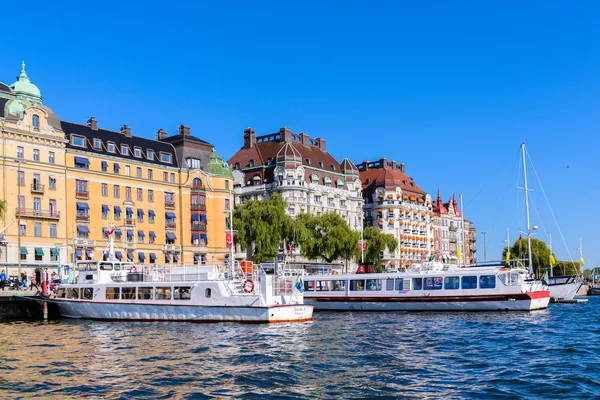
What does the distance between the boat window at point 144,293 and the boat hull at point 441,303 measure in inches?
752

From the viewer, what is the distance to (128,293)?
53.6 metres

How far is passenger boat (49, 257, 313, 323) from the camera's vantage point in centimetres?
4881

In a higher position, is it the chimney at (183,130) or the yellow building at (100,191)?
the chimney at (183,130)

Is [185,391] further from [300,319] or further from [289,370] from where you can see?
[300,319]

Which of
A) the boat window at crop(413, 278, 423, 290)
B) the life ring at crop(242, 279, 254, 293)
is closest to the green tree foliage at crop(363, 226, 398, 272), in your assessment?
the boat window at crop(413, 278, 423, 290)

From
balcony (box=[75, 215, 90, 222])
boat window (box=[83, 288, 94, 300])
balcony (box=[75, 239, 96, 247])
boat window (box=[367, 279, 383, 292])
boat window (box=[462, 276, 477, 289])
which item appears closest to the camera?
boat window (box=[83, 288, 94, 300])

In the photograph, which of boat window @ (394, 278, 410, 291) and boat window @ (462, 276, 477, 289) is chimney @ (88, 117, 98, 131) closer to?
boat window @ (394, 278, 410, 291)

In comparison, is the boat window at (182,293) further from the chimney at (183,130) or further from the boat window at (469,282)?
the chimney at (183,130)

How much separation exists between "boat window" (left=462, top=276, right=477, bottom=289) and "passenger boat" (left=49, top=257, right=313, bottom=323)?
17518mm

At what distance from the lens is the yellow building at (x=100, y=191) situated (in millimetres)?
76812

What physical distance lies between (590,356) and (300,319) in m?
21.8

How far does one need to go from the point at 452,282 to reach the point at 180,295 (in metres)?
24.5

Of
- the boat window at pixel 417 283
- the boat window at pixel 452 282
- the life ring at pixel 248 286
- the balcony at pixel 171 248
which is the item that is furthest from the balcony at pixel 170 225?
the life ring at pixel 248 286

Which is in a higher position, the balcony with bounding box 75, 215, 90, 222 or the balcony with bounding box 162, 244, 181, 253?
the balcony with bounding box 75, 215, 90, 222
